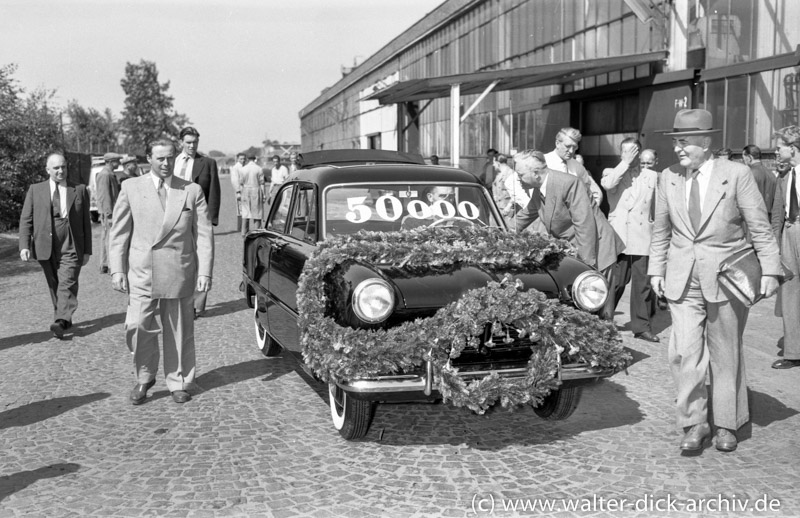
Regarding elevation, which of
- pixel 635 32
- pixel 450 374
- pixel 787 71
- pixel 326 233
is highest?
pixel 635 32

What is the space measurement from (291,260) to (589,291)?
212 cm

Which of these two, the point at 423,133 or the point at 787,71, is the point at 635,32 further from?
the point at 423,133

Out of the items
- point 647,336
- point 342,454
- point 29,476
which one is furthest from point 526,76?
point 29,476

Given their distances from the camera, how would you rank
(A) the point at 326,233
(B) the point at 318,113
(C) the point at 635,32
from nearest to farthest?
(A) the point at 326,233 → (C) the point at 635,32 → (B) the point at 318,113

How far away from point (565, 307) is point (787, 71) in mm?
12117

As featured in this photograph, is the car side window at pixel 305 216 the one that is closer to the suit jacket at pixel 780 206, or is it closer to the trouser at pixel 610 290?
the trouser at pixel 610 290

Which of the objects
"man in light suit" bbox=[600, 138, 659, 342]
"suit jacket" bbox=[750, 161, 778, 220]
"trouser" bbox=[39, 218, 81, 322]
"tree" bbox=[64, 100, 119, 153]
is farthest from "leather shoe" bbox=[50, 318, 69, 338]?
"tree" bbox=[64, 100, 119, 153]

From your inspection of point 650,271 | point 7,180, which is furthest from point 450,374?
point 7,180

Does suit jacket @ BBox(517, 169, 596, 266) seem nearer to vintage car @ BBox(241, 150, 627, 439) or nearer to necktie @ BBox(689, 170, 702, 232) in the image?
vintage car @ BBox(241, 150, 627, 439)

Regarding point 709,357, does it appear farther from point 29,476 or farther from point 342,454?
point 29,476

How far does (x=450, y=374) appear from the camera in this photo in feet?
15.6

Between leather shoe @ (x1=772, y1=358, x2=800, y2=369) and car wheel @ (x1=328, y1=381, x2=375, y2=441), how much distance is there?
12.8ft

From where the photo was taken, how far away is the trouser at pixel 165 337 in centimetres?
625

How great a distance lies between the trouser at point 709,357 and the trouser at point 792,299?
248 centimetres
